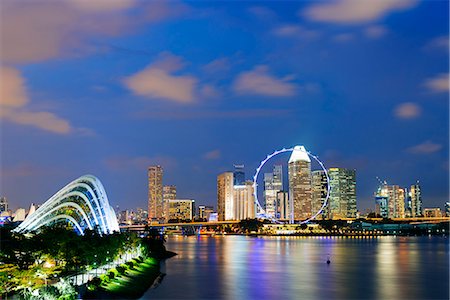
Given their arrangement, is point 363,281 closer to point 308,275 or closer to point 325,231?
point 308,275

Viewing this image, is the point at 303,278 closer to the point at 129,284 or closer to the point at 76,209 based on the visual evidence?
the point at 129,284

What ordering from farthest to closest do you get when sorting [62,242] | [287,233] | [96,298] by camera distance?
1. [287,233]
2. [62,242]
3. [96,298]

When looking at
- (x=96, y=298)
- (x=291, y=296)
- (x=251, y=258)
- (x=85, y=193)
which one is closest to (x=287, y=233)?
(x=251, y=258)

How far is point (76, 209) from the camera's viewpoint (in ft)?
208

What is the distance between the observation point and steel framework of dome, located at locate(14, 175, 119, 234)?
61.2 meters

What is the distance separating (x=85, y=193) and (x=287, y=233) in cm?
12704

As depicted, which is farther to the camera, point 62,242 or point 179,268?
point 179,268

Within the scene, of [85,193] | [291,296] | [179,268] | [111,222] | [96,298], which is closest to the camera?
[96,298]

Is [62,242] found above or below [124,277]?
above

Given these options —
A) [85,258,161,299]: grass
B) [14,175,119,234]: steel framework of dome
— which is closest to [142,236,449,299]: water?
[85,258,161,299]: grass

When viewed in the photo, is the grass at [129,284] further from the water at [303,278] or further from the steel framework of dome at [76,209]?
the steel framework of dome at [76,209]

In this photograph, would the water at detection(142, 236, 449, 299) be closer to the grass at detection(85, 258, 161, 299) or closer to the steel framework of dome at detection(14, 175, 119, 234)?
the grass at detection(85, 258, 161, 299)

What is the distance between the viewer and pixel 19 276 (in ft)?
88.1

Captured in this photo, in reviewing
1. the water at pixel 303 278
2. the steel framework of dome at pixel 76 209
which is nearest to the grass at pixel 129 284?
the water at pixel 303 278
